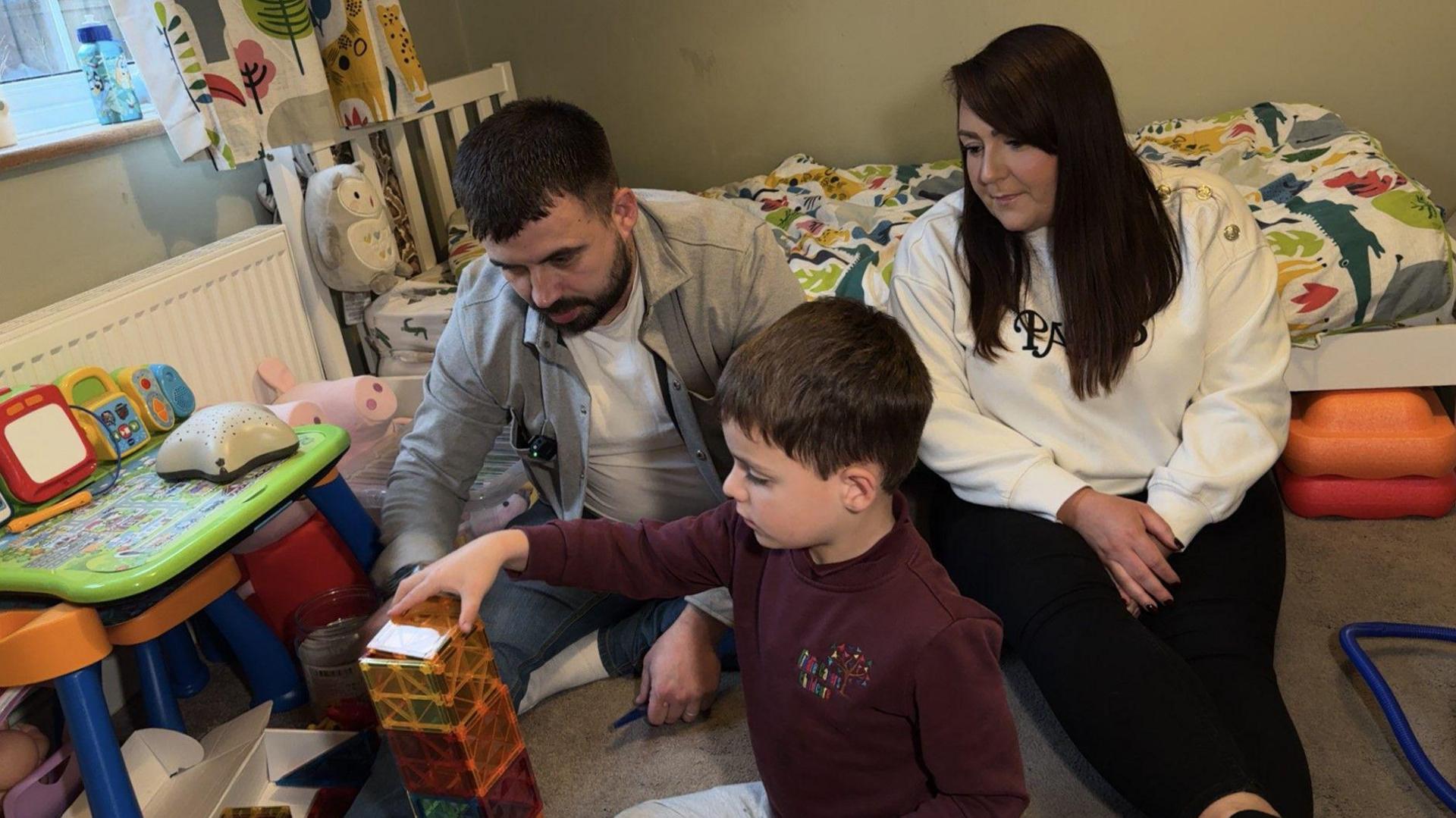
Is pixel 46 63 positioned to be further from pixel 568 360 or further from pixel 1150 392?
pixel 1150 392

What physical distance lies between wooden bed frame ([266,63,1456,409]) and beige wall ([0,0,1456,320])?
14cm

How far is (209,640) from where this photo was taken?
181 centimetres

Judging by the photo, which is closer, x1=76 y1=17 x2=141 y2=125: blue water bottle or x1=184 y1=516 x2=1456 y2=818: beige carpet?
x1=184 y1=516 x2=1456 y2=818: beige carpet

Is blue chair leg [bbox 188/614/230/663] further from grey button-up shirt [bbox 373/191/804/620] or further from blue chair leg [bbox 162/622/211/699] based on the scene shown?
grey button-up shirt [bbox 373/191/804/620]

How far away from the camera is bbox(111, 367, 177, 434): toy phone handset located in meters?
1.52

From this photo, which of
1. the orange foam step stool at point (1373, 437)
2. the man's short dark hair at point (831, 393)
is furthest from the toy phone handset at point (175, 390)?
the orange foam step stool at point (1373, 437)

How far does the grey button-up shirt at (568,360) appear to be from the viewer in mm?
1393

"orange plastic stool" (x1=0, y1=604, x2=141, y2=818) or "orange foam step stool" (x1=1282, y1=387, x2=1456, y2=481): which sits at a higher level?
"orange plastic stool" (x1=0, y1=604, x2=141, y2=818)

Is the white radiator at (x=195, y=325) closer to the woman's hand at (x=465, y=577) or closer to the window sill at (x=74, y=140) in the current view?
the window sill at (x=74, y=140)

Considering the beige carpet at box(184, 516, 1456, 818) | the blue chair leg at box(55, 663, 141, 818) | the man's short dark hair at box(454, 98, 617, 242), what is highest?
the man's short dark hair at box(454, 98, 617, 242)

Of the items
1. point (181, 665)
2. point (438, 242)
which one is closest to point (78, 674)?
point (181, 665)

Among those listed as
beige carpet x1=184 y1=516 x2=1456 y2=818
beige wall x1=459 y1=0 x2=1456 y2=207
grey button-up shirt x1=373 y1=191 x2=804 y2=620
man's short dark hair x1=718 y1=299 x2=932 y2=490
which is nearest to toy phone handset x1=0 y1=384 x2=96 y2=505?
grey button-up shirt x1=373 y1=191 x2=804 y2=620

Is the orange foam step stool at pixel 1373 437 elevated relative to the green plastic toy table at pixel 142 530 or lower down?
lower down

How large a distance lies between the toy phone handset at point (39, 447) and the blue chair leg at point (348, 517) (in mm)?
290
